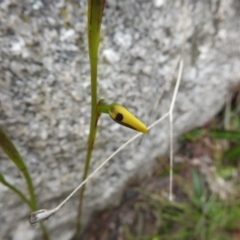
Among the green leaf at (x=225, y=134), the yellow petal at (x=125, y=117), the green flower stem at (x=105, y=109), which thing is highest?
the green flower stem at (x=105, y=109)

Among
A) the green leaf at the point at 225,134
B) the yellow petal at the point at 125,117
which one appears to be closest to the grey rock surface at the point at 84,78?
the green leaf at the point at 225,134

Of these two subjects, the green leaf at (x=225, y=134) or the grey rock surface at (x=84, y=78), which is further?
the green leaf at (x=225, y=134)

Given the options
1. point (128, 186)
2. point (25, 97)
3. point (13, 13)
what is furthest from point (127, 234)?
point (13, 13)

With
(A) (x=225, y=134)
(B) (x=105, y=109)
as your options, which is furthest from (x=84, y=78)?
(A) (x=225, y=134)

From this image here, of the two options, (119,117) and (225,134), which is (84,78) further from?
(225,134)

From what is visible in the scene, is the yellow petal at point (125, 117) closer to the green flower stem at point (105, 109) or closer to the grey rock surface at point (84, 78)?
the green flower stem at point (105, 109)

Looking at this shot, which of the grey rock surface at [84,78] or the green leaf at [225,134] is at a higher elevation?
the grey rock surface at [84,78]

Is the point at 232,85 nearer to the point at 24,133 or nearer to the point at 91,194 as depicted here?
the point at 91,194
